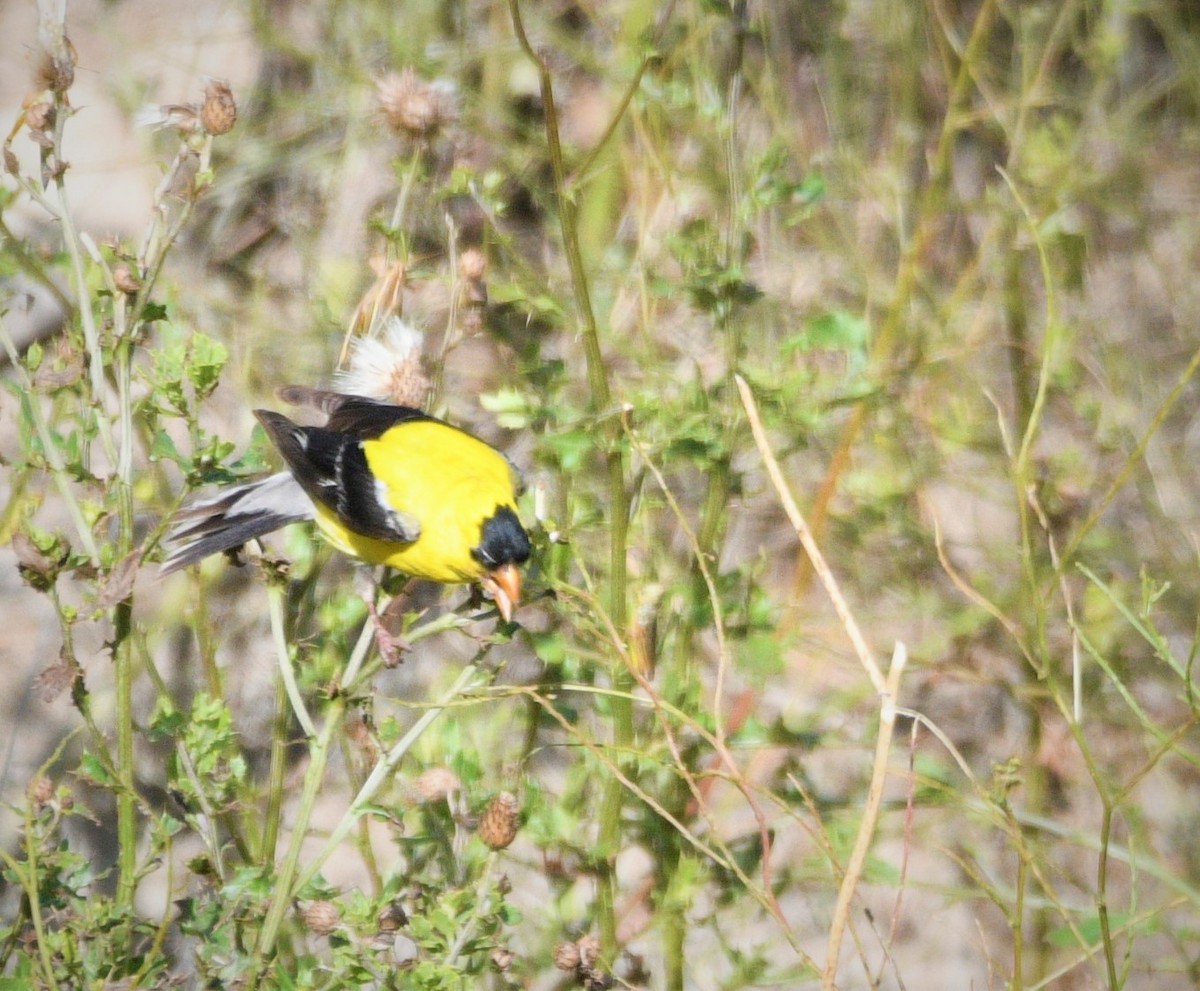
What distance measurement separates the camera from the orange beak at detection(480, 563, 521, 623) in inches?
63.9

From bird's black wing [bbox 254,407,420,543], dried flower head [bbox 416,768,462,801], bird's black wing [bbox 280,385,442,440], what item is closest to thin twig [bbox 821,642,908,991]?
dried flower head [bbox 416,768,462,801]

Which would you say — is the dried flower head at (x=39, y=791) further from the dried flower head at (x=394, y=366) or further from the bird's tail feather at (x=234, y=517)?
the dried flower head at (x=394, y=366)

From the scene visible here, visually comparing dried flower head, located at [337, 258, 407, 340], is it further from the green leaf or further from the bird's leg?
the green leaf

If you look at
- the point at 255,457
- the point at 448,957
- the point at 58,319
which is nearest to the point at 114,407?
the point at 58,319

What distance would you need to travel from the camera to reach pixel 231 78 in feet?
9.19

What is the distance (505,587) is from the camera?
1.64 metres

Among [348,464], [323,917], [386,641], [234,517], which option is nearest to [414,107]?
[348,464]

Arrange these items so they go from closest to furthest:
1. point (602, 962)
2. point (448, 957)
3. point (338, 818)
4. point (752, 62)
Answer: point (448, 957) → point (602, 962) → point (338, 818) → point (752, 62)

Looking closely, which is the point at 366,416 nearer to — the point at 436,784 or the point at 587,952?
the point at 436,784

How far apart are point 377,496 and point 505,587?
0.34 m

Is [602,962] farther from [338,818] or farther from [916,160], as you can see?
[916,160]

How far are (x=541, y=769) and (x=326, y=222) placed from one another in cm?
138

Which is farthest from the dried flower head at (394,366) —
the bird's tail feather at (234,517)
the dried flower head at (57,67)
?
the dried flower head at (57,67)

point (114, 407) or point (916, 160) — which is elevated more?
point (916, 160)
